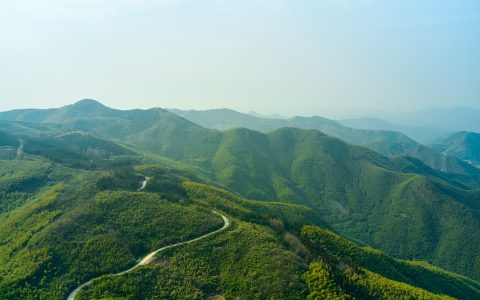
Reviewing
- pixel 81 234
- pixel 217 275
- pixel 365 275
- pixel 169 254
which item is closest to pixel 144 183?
pixel 81 234

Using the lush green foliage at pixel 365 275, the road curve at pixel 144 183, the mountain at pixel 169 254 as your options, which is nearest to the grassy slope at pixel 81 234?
the mountain at pixel 169 254

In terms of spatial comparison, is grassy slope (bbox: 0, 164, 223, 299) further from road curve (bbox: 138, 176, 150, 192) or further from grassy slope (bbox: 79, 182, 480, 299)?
road curve (bbox: 138, 176, 150, 192)

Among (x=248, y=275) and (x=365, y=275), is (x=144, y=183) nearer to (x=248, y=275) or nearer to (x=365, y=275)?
(x=248, y=275)

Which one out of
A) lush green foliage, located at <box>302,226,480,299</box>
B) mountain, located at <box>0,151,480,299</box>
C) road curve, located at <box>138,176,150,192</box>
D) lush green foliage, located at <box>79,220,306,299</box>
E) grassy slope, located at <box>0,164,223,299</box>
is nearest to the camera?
lush green foliage, located at <box>79,220,306,299</box>

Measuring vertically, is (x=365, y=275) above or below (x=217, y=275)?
below

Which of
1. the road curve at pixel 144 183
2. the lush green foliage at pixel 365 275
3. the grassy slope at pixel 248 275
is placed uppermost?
the road curve at pixel 144 183

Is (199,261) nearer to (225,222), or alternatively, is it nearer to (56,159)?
(225,222)

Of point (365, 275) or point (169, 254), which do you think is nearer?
point (169, 254)

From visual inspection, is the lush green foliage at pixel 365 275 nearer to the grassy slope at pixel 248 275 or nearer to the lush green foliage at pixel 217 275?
the grassy slope at pixel 248 275

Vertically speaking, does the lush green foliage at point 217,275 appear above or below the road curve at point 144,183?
below

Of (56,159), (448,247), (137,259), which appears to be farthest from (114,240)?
(448,247)

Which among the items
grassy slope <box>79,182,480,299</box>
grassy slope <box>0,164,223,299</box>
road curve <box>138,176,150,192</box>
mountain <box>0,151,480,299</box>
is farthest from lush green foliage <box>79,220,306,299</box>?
road curve <box>138,176,150,192</box>

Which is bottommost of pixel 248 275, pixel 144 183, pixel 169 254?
pixel 248 275
